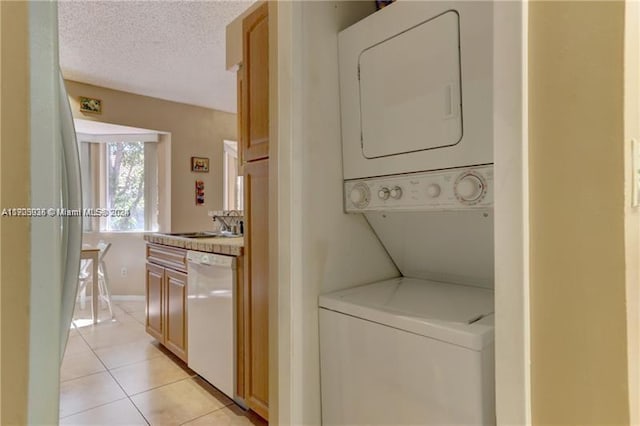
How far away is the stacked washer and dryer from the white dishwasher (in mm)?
921

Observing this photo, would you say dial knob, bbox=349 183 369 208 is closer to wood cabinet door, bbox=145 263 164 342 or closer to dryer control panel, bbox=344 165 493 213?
dryer control panel, bbox=344 165 493 213

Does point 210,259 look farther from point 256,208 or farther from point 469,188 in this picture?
point 469,188

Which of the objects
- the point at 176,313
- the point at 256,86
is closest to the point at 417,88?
the point at 256,86

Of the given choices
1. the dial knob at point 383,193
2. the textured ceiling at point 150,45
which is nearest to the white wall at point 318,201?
the dial knob at point 383,193

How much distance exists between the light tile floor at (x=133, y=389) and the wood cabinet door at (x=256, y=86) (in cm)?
152

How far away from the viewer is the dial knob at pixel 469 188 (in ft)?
3.28

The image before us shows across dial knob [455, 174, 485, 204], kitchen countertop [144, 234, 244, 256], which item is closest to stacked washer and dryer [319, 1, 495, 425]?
dial knob [455, 174, 485, 204]

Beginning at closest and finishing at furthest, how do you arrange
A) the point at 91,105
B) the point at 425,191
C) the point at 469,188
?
the point at 469,188 < the point at 425,191 < the point at 91,105

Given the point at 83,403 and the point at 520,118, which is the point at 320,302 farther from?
Result: the point at 83,403

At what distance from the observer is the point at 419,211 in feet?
4.01

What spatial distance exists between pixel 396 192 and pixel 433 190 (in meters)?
0.14

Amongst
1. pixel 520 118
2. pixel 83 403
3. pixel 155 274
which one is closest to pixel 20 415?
pixel 520 118

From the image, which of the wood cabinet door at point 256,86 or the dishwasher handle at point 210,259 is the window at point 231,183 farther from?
the wood cabinet door at point 256,86

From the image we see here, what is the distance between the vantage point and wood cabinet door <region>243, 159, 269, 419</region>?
72.1 inches
